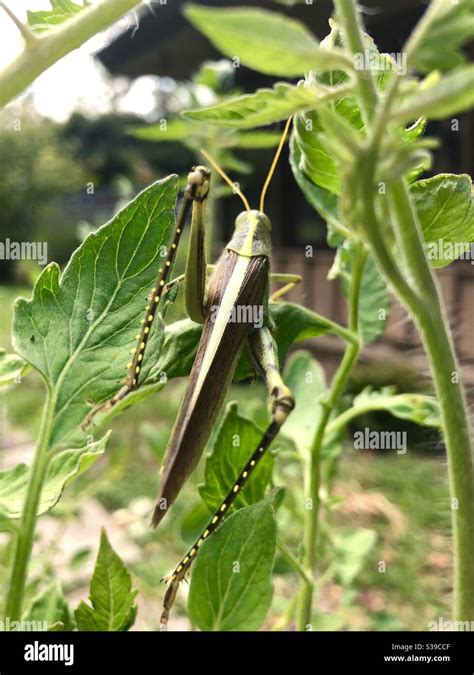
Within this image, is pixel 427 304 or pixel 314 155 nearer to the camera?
pixel 427 304

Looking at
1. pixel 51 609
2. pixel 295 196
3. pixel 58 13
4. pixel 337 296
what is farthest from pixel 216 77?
pixel 295 196

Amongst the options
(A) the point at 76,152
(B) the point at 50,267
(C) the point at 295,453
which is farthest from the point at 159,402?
(A) the point at 76,152

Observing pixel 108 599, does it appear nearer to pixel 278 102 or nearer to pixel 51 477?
pixel 51 477

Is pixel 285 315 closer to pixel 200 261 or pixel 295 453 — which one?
pixel 200 261

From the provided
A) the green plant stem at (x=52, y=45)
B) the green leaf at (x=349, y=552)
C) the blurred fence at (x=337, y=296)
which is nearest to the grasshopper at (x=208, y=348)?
the green plant stem at (x=52, y=45)

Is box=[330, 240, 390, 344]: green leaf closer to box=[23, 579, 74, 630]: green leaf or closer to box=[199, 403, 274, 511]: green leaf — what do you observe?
box=[199, 403, 274, 511]: green leaf
